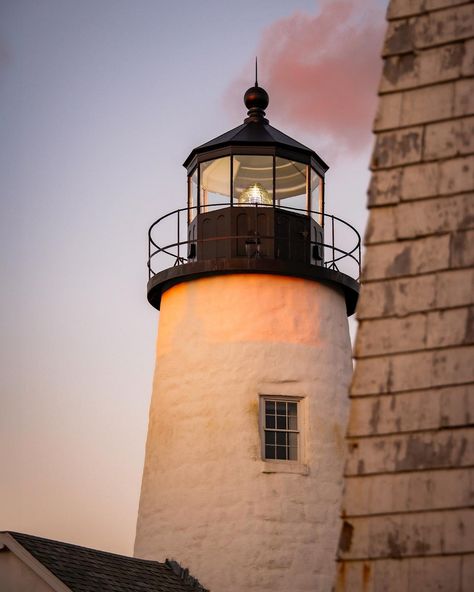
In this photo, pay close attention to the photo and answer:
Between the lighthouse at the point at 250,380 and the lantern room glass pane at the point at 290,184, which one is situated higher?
the lantern room glass pane at the point at 290,184

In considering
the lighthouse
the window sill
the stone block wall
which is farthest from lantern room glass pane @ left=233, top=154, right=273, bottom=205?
the stone block wall

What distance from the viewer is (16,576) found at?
672 inches

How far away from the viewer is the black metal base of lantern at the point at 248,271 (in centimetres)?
2100

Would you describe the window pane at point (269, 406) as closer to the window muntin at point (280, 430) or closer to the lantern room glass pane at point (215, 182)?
the window muntin at point (280, 430)

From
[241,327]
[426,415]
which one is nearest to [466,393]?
[426,415]

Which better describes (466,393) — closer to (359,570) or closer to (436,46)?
(359,570)

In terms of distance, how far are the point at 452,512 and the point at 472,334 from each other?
101 cm

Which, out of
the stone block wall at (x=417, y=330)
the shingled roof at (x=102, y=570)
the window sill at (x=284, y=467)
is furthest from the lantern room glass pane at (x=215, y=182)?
the stone block wall at (x=417, y=330)

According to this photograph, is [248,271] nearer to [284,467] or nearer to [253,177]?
[253,177]

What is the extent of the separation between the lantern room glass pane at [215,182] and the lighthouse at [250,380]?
3 centimetres

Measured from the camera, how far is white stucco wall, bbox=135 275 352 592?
784 inches

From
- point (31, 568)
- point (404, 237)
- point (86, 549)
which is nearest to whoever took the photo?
point (404, 237)

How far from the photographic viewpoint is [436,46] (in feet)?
27.1

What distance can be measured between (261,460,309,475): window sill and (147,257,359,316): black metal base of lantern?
2998mm
